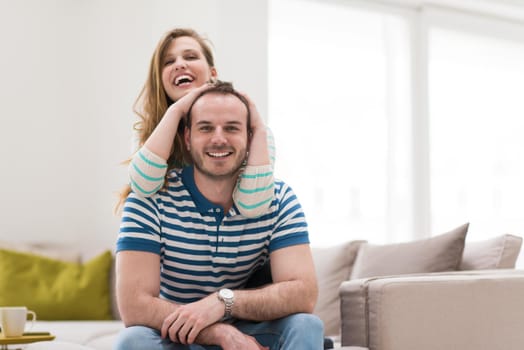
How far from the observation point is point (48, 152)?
424cm

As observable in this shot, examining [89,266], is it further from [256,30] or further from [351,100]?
[351,100]

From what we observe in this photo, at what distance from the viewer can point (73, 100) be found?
432 centimetres

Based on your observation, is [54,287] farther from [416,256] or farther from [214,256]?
[214,256]

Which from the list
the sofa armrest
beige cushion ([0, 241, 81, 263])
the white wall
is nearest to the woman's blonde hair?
the sofa armrest

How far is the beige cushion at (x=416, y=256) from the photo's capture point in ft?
8.91

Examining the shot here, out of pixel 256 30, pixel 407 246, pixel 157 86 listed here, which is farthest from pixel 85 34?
pixel 407 246

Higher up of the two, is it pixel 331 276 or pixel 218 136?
pixel 218 136

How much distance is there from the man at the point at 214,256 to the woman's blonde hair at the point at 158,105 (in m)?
0.10

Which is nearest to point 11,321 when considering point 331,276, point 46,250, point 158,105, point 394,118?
point 158,105

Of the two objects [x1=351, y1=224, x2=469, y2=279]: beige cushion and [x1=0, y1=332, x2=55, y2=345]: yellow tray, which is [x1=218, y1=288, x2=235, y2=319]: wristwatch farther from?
[x1=351, y1=224, x2=469, y2=279]: beige cushion

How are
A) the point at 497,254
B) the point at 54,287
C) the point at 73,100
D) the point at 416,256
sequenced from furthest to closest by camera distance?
1. the point at 73,100
2. the point at 54,287
3. the point at 416,256
4. the point at 497,254

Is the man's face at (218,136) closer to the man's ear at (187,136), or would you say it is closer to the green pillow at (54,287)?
the man's ear at (187,136)

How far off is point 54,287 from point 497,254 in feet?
7.33

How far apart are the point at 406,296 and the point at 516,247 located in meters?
0.88
